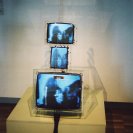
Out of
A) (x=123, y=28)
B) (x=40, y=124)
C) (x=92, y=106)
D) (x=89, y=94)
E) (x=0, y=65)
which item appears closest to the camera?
(x=40, y=124)

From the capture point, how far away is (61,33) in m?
3.29

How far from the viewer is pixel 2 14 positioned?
155 inches

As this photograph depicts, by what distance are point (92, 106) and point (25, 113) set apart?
70 centimetres

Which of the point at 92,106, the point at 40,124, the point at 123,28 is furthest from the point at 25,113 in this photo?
the point at 123,28

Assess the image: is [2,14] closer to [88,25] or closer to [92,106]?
[88,25]

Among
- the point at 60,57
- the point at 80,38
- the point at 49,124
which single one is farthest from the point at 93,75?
the point at 49,124

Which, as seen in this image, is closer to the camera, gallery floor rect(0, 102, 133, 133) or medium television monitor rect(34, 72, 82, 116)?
medium television monitor rect(34, 72, 82, 116)

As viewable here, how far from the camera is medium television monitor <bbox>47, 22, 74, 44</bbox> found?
10.8ft

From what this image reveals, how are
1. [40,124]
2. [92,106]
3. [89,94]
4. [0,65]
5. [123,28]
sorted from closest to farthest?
[40,124]
[92,106]
[89,94]
[123,28]
[0,65]

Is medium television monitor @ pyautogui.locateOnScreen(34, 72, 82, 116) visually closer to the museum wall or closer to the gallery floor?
the gallery floor

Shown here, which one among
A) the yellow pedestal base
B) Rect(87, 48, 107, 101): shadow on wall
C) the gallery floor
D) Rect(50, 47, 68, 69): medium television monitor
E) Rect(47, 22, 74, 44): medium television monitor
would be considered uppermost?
Rect(47, 22, 74, 44): medium television monitor

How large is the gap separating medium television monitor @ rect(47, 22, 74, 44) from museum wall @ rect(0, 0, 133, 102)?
54 cm

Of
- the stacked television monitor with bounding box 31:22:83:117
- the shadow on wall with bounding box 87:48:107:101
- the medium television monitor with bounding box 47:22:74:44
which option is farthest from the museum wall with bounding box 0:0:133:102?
the stacked television monitor with bounding box 31:22:83:117

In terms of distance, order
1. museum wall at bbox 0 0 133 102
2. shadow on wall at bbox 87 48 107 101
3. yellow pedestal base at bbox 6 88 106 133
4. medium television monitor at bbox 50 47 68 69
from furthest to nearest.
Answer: shadow on wall at bbox 87 48 107 101
museum wall at bbox 0 0 133 102
medium television monitor at bbox 50 47 68 69
yellow pedestal base at bbox 6 88 106 133
